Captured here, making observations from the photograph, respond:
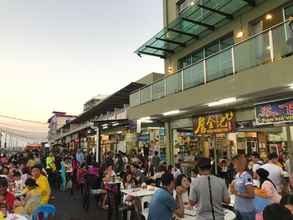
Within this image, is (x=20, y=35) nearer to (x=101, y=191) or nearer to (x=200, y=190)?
(x=101, y=191)

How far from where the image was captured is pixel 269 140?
39.4 ft

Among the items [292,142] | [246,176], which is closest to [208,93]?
[292,142]

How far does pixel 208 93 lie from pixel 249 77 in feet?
6.82

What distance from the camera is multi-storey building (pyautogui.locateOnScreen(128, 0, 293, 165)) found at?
8.88 meters

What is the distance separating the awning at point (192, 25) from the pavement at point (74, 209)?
33.6ft

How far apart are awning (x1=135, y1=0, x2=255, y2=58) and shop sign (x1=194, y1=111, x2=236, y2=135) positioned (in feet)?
16.3

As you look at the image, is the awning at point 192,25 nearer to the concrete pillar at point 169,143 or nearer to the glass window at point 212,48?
the glass window at point 212,48

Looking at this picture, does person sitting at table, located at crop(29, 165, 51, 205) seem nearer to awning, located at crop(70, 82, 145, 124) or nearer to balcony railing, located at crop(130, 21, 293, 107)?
balcony railing, located at crop(130, 21, 293, 107)

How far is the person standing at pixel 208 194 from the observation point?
158 inches

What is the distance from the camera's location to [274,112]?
9586 millimetres

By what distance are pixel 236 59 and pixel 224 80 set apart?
84 centimetres

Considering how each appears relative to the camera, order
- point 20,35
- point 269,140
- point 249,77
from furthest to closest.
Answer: point 20,35
point 269,140
point 249,77

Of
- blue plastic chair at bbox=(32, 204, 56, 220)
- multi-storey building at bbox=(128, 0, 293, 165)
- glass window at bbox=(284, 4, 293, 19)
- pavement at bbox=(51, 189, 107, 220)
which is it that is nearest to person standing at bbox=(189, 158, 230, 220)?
blue plastic chair at bbox=(32, 204, 56, 220)

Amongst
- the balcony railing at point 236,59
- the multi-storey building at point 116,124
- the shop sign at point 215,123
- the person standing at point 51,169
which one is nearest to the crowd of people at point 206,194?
the shop sign at point 215,123
